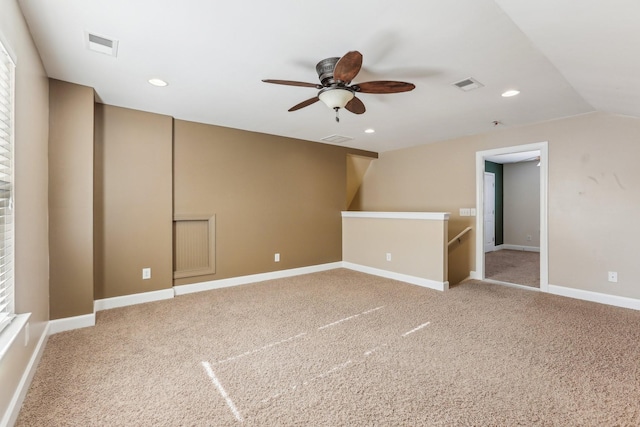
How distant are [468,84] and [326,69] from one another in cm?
140

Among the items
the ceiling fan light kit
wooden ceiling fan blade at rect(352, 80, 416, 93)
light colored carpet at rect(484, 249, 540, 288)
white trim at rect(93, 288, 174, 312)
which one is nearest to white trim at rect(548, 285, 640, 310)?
light colored carpet at rect(484, 249, 540, 288)

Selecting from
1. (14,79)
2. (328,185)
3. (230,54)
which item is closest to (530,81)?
(230,54)

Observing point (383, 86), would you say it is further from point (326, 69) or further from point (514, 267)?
point (514, 267)

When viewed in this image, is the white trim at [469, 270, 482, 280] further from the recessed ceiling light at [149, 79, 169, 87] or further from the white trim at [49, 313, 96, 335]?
the white trim at [49, 313, 96, 335]

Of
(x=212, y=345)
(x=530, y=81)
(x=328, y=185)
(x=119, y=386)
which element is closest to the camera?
(x=119, y=386)

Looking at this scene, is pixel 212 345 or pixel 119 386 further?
pixel 212 345

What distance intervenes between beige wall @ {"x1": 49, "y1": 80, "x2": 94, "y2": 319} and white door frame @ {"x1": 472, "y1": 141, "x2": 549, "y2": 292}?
4.96 meters

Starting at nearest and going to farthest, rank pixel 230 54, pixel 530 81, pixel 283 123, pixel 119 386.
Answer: pixel 119 386, pixel 230 54, pixel 530 81, pixel 283 123

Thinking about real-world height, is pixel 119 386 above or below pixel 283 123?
below

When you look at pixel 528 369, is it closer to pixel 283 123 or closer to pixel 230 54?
pixel 230 54

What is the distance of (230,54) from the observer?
2.23 meters

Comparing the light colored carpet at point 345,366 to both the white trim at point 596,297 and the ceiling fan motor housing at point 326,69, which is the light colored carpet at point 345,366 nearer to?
the white trim at point 596,297

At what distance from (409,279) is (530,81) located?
9.24ft

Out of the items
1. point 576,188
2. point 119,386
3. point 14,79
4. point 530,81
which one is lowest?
point 119,386
